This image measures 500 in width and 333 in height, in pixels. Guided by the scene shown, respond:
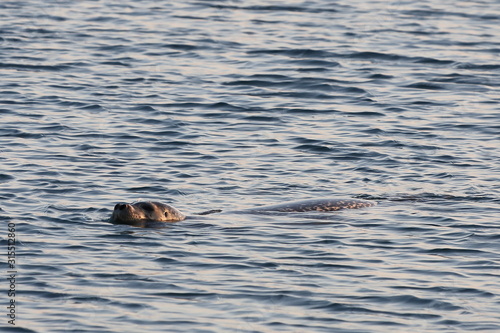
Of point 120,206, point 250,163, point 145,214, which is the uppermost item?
point 120,206

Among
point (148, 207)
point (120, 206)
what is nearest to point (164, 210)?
point (148, 207)

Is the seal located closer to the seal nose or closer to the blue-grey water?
the seal nose

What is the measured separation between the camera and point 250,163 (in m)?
18.8

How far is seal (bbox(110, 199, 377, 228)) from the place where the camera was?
15422 millimetres

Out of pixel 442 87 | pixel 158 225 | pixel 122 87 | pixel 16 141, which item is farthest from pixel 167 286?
pixel 442 87

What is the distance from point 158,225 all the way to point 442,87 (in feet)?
36.3

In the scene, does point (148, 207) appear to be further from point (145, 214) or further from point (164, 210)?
point (164, 210)

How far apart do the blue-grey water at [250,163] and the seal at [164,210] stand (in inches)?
7.5

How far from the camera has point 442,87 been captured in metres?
24.9

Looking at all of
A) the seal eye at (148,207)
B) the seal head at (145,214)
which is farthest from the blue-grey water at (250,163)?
the seal eye at (148,207)

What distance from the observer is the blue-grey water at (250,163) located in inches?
495

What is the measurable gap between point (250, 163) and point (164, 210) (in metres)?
3.49

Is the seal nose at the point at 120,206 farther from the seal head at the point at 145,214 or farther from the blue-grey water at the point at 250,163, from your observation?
the blue-grey water at the point at 250,163

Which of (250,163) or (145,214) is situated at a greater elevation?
(145,214)
